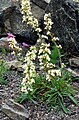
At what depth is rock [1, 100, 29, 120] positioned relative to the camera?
4.51 metres

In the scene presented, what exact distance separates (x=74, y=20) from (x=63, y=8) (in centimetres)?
31

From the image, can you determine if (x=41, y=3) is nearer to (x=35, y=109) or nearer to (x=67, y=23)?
(x=67, y=23)

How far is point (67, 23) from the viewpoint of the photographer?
642cm

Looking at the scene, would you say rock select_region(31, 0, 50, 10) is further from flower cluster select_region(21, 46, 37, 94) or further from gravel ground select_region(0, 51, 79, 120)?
flower cluster select_region(21, 46, 37, 94)

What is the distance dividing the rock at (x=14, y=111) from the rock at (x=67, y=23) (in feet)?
6.95

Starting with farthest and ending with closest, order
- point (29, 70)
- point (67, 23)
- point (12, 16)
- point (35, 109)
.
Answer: point (12, 16) → point (67, 23) → point (35, 109) → point (29, 70)

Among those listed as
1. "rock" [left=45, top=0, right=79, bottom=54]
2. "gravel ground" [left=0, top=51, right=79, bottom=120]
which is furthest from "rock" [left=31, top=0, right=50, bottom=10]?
"gravel ground" [left=0, top=51, right=79, bottom=120]

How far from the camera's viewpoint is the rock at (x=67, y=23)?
6.38 meters

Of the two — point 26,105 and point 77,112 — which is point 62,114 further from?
point 26,105

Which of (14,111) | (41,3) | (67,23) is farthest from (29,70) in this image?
(41,3)

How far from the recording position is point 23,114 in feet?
14.9

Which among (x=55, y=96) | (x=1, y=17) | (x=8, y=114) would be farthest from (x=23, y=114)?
(x=1, y=17)

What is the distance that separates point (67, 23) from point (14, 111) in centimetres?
245

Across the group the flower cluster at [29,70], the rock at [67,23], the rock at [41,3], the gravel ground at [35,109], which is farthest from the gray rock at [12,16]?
the flower cluster at [29,70]
